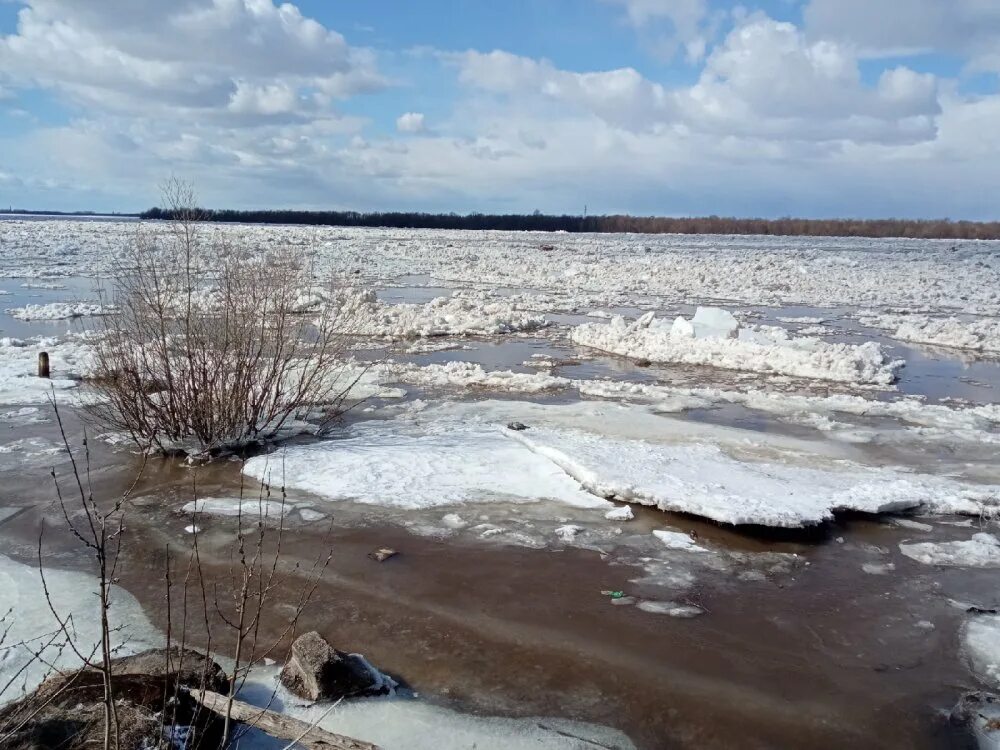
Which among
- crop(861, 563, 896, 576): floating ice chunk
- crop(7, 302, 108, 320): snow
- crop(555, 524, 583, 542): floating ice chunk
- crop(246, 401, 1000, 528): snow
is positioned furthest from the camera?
crop(7, 302, 108, 320): snow

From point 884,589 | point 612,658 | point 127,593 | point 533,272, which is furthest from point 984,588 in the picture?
point 533,272

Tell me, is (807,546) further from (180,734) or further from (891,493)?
(180,734)

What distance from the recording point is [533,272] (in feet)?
109

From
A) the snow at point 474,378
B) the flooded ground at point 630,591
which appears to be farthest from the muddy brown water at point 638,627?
the snow at point 474,378

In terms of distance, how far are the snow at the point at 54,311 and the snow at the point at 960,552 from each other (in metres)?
16.9

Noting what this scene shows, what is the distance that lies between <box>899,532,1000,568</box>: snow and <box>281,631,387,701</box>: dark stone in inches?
170

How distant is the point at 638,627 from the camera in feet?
15.8

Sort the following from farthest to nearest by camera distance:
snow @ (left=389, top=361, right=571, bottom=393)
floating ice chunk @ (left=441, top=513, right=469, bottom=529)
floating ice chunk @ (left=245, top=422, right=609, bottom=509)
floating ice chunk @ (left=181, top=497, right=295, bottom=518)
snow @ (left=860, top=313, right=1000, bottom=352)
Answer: snow @ (left=860, top=313, right=1000, bottom=352) → snow @ (left=389, top=361, right=571, bottom=393) → floating ice chunk @ (left=245, top=422, right=609, bottom=509) → floating ice chunk @ (left=181, top=497, right=295, bottom=518) → floating ice chunk @ (left=441, top=513, right=469, bottom=529)

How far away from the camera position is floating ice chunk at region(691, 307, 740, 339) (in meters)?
14.9

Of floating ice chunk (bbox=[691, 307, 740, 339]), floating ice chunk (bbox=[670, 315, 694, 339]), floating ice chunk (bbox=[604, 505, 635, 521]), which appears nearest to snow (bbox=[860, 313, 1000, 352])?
floating ice chunk (bbox=[691, 307, 740, 339])

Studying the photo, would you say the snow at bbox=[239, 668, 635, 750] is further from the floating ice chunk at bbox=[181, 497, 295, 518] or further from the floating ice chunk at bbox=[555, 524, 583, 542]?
the floating ice chunk at bbox=[181, 497, 295, 518]

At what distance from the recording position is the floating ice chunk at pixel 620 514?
21.1 ft

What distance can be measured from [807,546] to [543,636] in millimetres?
2567

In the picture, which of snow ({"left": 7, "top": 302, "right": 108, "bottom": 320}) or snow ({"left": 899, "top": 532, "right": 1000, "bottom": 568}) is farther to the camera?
snow ({"left": 7, "top": 302, "right": 108, "bottom": 320})
